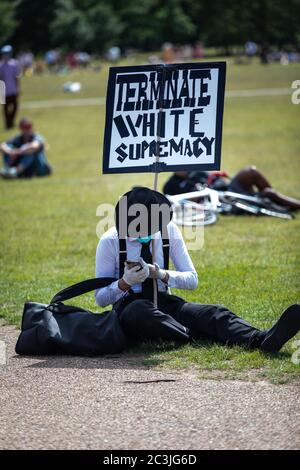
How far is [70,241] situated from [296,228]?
297 cm

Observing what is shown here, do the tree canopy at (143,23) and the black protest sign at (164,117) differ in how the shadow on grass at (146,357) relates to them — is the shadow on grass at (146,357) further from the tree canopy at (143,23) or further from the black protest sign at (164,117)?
the tree canopy at (143,23)

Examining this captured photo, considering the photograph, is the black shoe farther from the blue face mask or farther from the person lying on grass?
the blue face mask

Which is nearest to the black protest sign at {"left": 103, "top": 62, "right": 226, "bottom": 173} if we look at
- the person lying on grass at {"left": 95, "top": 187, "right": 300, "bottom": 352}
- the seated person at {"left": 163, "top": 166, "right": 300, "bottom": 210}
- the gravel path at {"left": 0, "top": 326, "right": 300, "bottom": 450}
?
the person lying on grass at {"left": 95, "top": 187, "right": 300, "bottom": 352}

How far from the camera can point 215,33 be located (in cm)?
9081

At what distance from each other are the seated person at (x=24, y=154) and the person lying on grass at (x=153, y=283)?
11.7m

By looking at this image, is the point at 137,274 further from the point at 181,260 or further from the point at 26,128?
the point at 26,128

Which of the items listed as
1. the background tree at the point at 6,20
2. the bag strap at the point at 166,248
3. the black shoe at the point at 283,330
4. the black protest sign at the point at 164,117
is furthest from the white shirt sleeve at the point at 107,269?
the background tree at the point at 6,20

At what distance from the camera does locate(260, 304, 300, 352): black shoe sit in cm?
618

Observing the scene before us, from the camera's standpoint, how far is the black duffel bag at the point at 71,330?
665 centimetres

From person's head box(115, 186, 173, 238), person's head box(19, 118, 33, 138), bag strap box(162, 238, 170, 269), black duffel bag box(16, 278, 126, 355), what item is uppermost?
person's head box(19, 118, 33, 138)

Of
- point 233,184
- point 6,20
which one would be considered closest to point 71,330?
point 233,184

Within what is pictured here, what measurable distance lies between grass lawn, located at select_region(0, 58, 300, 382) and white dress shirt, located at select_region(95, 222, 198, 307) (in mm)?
454

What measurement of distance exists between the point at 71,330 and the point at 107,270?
0.52 metres

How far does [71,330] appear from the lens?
6.71m
